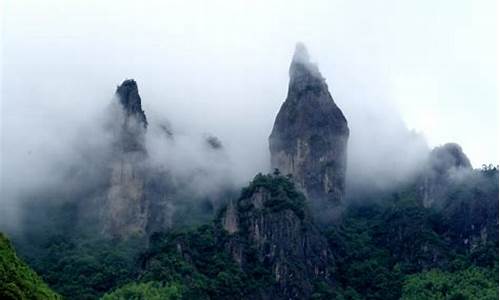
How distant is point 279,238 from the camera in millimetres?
72500

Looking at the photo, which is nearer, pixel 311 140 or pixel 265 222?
pixel 265 222

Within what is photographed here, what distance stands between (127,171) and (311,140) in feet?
48.1

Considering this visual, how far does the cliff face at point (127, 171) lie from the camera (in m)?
81.8

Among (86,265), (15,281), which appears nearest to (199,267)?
(86,265)

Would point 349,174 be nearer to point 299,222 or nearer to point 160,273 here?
point 299,222

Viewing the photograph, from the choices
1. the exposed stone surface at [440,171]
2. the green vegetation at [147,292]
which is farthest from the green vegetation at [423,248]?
the green vegetation at [147,292]

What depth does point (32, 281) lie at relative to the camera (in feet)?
116

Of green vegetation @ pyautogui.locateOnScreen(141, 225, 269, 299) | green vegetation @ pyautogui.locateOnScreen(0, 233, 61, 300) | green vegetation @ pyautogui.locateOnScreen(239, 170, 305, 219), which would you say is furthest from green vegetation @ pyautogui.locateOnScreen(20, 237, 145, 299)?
green vegetation @ pyautogui.locateOnScreen(0, 233, 61, 300)

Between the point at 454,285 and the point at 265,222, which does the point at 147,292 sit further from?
the point at 454,285

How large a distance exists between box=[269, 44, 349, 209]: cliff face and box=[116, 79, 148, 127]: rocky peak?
11.3 metres

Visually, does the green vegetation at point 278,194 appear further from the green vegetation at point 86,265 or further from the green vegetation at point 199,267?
the green vegetation at point 86,265

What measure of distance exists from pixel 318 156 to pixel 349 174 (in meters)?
9.05

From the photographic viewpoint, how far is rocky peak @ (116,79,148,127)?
84500 millimetres

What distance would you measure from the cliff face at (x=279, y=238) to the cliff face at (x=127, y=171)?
987 cm
